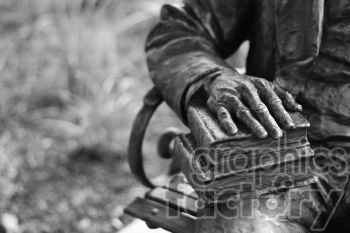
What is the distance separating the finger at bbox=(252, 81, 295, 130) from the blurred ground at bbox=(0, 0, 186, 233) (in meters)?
1.90

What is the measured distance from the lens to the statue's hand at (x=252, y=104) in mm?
1231

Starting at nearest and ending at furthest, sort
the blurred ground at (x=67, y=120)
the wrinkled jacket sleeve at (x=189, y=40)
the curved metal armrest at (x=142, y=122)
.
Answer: the wrinkled jacket sleeve at (x=189, y=40) < the curved metal armrest at (x=142, y=122) < the blurred ground at (x=67, y=120)

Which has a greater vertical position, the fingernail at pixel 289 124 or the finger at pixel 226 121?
the finger at pixel 226 121

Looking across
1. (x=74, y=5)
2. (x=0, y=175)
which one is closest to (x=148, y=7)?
(x=74, y=5)

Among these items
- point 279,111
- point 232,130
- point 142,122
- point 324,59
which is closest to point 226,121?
point 232,130

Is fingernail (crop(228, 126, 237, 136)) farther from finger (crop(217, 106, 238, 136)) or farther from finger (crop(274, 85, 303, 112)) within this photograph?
finger (crop(274, 85, 303, 112))

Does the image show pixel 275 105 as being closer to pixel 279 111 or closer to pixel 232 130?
pixel 279 111

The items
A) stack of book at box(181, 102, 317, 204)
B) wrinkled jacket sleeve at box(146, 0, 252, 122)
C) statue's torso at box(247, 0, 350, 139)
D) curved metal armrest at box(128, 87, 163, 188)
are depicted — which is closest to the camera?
stack of book at box(181, 102, 317, 204)

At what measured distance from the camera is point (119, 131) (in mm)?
3791

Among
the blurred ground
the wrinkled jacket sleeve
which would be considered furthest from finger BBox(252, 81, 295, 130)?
the blurred ground

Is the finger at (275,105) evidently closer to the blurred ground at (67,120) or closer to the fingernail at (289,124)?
the fingernail at (289,124)

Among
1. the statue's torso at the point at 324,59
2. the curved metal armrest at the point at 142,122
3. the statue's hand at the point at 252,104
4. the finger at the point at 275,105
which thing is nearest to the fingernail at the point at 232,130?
the statue's hand at the point at 252,104

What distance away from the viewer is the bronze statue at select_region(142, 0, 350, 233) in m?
1.30

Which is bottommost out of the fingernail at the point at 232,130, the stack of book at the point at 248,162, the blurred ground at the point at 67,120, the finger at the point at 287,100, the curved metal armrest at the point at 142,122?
the blurred ground at the point at 67,120
